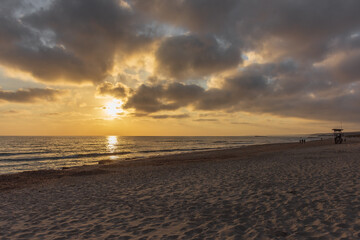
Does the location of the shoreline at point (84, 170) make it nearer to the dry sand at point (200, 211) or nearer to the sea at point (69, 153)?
the dry sand at point (200, 211)

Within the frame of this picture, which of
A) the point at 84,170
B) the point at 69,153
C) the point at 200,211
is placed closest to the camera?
the point at 200,211

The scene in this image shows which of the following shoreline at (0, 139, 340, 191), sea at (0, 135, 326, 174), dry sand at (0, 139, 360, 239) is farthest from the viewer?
sea at (0, 135, 326, 174)

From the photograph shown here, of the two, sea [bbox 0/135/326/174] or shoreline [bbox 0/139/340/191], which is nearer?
shoreline [bbox 0/139/340/191]

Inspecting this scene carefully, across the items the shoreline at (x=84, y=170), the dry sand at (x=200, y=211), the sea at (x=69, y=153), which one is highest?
the dry sand at (x=200, y=211)

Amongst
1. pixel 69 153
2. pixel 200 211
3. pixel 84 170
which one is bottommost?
pixel 69 153

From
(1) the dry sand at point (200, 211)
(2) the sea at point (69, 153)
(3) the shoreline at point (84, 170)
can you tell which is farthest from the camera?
(2) the sea at point (69, 153)

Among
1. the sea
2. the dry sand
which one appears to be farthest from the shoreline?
the sea

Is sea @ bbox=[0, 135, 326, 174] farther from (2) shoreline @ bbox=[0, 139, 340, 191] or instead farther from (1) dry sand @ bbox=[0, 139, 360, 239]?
(1) dry sand @ bbox=[0, 139, 360, 239]

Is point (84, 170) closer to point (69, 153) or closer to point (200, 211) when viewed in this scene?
point (200, 211)

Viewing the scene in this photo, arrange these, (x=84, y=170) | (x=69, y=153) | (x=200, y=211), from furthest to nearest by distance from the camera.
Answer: (x=69, y=153) → (x=84, y=170) → (x=200, y=211)

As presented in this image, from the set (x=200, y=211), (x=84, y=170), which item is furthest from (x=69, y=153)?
(x=200, y=211)

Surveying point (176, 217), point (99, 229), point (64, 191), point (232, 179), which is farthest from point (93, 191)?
point (232, 179)

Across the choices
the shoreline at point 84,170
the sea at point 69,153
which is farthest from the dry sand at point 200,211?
the sea at point 69,153

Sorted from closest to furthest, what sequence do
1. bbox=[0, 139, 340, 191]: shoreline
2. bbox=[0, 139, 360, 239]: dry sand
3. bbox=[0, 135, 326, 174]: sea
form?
bbox=[0, 139, 360, 239]: dry sand
bbox=[0, 139, 340, 191]: shoreline
bbox=[0, 135, 326, 174]: sea
